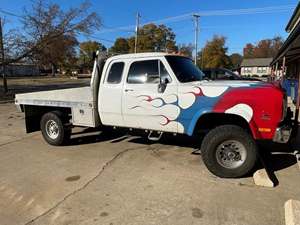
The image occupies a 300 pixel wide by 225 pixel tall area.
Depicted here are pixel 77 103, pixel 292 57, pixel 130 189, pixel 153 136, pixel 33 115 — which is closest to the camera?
pixel 130 189

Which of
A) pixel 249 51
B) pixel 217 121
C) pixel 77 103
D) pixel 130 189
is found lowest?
pixel 130 189

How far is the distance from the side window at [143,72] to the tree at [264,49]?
119m

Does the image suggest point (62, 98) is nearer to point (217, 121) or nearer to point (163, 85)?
point (163, 85)

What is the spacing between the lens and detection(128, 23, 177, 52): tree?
61.1 m

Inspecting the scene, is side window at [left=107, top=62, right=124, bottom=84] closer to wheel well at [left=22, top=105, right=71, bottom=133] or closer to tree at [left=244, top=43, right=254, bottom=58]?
wheel well at [left=22, top=105, right=71, bottom=133]

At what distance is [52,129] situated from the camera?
7461 mm

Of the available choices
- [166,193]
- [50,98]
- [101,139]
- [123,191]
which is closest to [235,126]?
[166,193]

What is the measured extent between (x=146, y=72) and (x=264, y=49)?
125m

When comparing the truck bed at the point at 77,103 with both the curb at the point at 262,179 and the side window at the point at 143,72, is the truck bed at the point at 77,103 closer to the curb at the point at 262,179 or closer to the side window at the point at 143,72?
the side window at the point at 143,72

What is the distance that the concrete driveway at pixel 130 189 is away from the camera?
3904 millimetres

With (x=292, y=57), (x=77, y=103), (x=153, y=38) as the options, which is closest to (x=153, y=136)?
(x=77, y=103)

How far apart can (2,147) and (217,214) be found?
5.83 meters

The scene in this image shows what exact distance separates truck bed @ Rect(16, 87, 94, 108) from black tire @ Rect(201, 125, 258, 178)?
9.42ft

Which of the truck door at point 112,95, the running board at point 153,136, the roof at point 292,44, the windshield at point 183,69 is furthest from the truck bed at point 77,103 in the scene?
the roof at point 292,44
